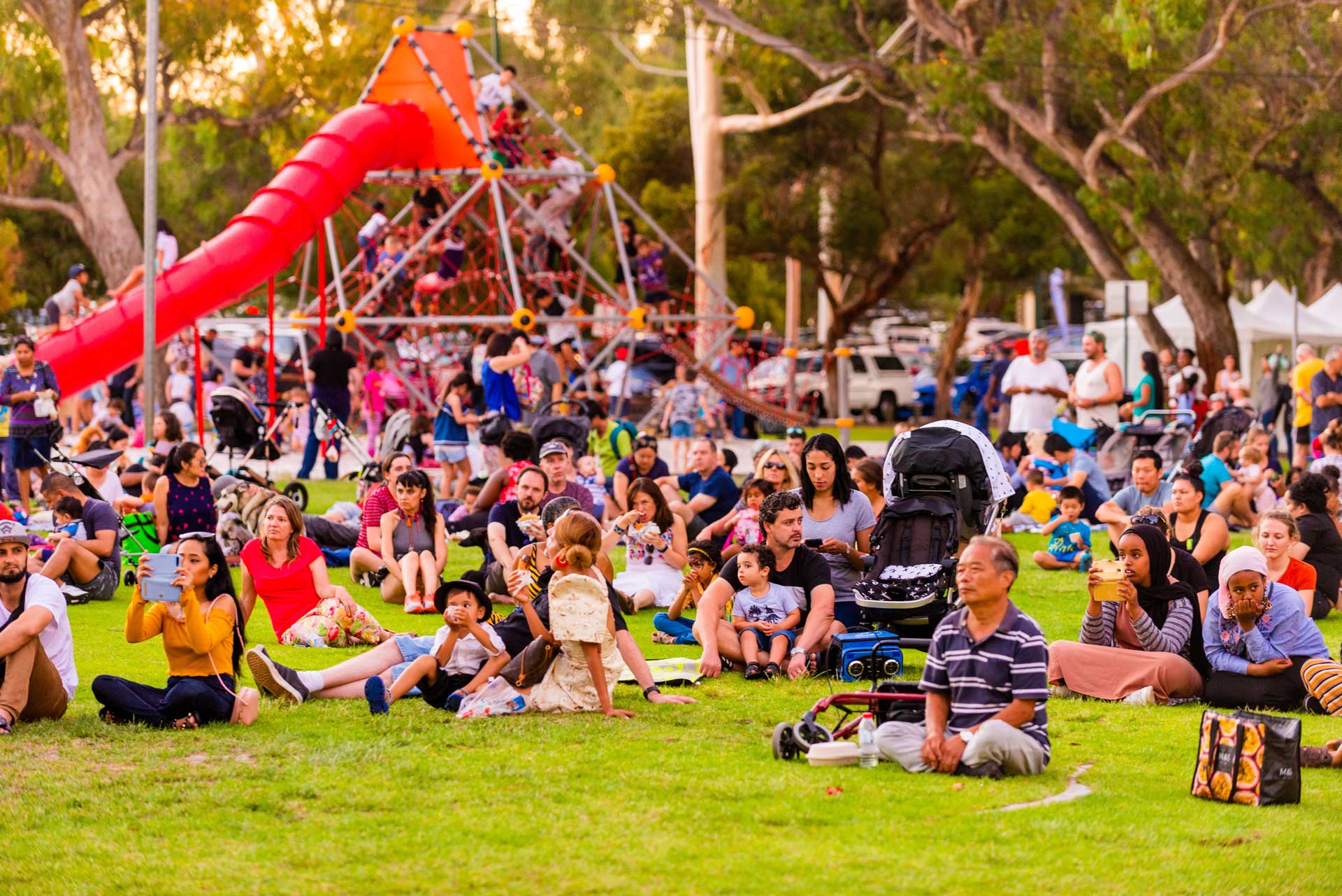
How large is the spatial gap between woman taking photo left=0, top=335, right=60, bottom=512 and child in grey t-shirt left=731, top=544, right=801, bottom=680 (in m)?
9.27

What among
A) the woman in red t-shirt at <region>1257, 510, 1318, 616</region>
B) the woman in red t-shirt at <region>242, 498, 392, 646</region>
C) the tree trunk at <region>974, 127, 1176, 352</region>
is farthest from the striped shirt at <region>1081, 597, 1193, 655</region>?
the tree trunk at <region>974, 127, 1176, 352</region>

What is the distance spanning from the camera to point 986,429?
90.5 ft

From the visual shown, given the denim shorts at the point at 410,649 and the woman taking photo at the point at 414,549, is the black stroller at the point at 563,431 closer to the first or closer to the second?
the woman taking photo at the point at 414,549

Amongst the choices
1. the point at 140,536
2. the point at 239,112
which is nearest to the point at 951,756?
the point at 140,536

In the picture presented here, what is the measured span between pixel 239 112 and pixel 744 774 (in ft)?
107

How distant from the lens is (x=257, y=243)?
21000mm

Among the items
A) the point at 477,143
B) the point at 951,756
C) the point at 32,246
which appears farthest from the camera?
the point at 32,246

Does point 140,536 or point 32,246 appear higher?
point 32,246

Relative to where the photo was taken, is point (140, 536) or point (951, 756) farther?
point (140, 536)

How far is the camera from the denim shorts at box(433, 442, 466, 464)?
1786 cm

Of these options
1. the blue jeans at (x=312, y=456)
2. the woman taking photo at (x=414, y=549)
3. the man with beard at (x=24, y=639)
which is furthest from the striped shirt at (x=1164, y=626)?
the blue jeans at (x=312, y=456)

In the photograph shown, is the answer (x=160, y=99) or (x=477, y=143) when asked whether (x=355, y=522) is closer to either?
(x=477, y=143)

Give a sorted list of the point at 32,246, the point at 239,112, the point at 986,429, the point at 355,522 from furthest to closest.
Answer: the point at 32,246
the point at 239,112
the point at 986,429
the point at 355,522

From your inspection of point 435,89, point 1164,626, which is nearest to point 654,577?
point 1164,626
